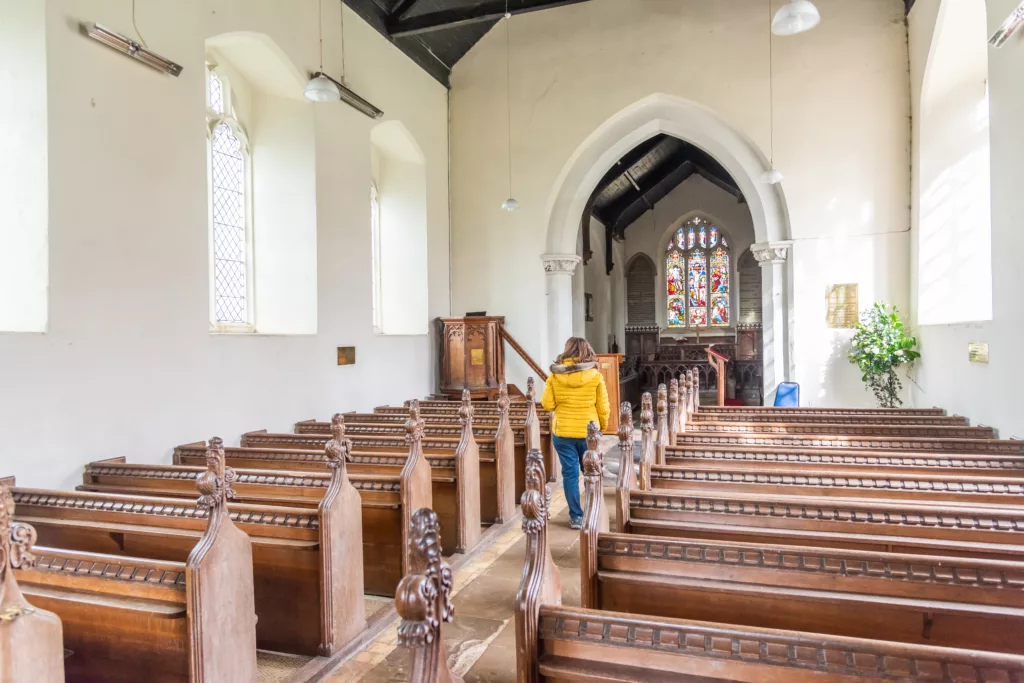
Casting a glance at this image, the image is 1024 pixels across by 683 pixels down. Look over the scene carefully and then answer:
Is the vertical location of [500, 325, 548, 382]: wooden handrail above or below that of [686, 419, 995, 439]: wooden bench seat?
above

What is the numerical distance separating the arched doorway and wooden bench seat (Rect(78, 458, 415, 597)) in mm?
5928

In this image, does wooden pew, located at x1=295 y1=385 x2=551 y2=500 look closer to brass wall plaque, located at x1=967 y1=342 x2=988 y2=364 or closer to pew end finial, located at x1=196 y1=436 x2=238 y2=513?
pew end finial, located at x1=196 y1=436 x2=238 y2=513

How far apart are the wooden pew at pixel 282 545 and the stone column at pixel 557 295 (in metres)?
6.37

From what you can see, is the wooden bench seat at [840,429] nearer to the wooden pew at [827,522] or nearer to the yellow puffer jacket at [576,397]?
Result: the yellow puffer jacket at [576,397]

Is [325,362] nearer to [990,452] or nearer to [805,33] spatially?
[990,452]

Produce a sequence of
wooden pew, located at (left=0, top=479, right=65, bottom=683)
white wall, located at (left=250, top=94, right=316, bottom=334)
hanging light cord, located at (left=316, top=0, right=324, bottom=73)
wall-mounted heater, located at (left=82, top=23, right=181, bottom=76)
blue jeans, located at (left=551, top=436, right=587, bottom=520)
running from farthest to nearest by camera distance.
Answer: hanging light cord, located at (left=316, top=0, right=324, bottom=73), white wall, located at (left=250, top=94, right=316, bottom=334), blue jeans, located at (left=551, top=436, right=587, bottom=520), wall-mounted heater, located at (left=82, top=23, right=181, bottom=76), wooden pew, located at (left=0, top=479, right=65, bottom=683)

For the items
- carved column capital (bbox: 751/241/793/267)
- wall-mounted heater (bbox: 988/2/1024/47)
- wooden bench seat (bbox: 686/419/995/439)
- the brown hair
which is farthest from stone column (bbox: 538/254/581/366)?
wall-mounted heater (bbox: 988/2/1024/47)

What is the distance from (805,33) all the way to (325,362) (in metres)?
7.24

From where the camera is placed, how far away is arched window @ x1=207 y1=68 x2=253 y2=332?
6.01 meters

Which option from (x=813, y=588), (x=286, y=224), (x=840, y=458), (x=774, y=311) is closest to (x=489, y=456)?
(x=840, y=458)

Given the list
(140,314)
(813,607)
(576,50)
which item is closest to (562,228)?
(576,50)

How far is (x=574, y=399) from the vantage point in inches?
170

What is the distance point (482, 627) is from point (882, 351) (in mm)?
6371

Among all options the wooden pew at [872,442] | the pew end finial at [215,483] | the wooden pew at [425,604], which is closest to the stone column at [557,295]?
the wooden pew at [872,442]
